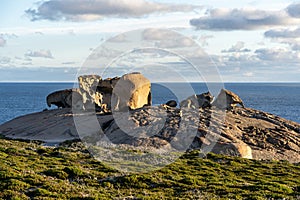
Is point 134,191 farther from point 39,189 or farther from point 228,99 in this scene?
point 228,99

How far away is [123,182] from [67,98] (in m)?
47.2

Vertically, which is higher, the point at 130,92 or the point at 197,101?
the point at 130,92

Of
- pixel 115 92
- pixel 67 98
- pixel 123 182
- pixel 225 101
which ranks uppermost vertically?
pixel 115 92

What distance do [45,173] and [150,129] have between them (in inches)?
1075

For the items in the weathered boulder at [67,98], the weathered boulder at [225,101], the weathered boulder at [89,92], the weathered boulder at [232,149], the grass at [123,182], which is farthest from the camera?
the weathered boulder at [67,98]

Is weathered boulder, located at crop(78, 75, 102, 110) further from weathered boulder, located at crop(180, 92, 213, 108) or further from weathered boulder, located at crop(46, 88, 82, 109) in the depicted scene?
weathered boulder, located at crop(180, 92, 213, 108)

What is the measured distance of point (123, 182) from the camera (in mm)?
21766

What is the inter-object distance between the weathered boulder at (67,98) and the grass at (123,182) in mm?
Result: 32106

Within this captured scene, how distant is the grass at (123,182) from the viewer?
18.3 m

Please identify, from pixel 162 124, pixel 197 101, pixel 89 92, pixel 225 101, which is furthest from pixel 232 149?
pixel 89 92

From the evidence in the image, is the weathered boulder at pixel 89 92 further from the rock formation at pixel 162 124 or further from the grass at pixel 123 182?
the grass at pixel 123 182

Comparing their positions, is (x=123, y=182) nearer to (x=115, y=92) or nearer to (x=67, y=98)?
(x=115, y=92)

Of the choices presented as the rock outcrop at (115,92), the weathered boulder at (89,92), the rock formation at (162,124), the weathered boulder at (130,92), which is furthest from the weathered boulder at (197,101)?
the weathered boulder at (89,92)

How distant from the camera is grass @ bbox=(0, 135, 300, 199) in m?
18.3
